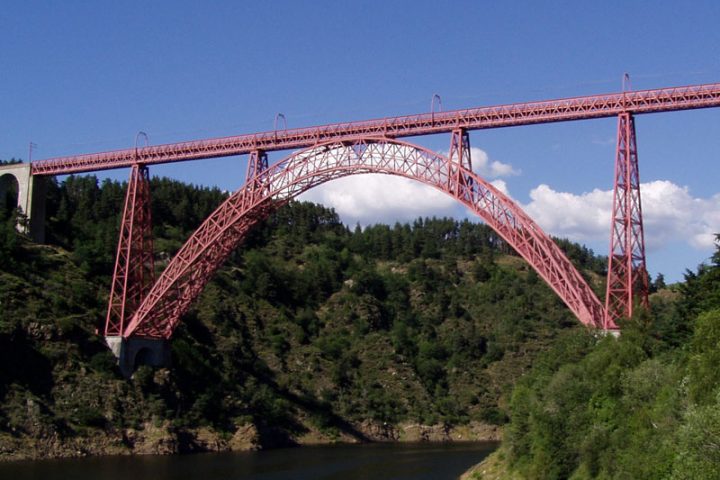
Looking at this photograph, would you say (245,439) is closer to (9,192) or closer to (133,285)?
(133,285)

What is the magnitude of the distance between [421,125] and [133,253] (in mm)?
22562

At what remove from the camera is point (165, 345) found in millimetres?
56969

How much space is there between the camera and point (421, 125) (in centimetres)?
4559

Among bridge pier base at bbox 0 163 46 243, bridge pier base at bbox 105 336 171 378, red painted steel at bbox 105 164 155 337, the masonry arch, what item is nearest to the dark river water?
bridge pier base at bbox 105 336 171 378

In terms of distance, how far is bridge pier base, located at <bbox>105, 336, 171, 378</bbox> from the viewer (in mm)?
54031

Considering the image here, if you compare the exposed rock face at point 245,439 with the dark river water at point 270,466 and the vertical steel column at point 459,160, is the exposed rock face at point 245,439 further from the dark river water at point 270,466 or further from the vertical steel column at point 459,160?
the vertical steel column at point 459,160

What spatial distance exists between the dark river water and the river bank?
4.42 ft

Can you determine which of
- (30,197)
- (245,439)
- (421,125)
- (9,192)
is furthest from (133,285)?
(421,125)

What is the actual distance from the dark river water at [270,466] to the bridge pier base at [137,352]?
7.54 meters

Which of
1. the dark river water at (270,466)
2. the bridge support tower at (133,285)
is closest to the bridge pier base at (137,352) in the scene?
the bridge support tower at (133,285)

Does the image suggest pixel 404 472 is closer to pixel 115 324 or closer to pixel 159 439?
pixel 159 439

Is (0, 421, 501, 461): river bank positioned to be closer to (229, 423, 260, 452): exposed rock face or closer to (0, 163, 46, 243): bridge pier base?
(229, 423, 260, 452): exposed rock face

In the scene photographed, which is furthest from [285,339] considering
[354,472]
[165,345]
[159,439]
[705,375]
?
[705,375]

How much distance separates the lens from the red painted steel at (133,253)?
179ft
